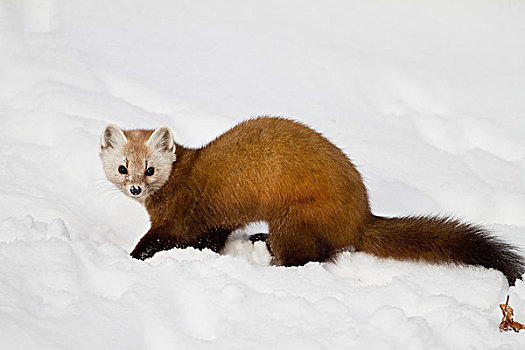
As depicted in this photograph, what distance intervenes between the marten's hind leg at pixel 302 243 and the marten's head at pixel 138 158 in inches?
38.2

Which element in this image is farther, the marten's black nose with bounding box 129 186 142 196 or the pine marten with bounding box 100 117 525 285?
the marten's black nose with bounding box 129 186 142 196

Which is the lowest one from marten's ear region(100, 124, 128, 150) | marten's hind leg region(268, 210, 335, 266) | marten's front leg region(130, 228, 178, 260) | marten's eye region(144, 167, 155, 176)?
marten's front leg region(130, 228, 178, 260)

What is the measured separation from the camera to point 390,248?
3.99 metres

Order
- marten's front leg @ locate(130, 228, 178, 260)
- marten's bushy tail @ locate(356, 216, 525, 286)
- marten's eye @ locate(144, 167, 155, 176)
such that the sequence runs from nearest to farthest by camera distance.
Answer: marten's bushy tail @ locate(356, 216, 525, 286)
marten's front leg @ locate(130, 228, 178, 260)
marten's eye @ locate(144, 167, 155, 176)

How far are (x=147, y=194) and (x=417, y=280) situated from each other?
1.83m

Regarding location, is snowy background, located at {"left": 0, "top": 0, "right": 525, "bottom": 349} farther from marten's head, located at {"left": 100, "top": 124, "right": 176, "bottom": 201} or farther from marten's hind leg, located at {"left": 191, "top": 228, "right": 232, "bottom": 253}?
marten's head, located at {"left": 100, "top": 124, "right": 176, "bottom": 201}

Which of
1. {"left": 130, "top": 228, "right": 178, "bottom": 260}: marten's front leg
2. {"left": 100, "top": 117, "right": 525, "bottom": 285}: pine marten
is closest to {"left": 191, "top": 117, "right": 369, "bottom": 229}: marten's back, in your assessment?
{"left": 100, "top": 117, "right": 525, "bottom": 285}: pine marten

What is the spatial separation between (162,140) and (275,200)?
0.92 metres

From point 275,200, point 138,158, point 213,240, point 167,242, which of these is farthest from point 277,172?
point 138,158

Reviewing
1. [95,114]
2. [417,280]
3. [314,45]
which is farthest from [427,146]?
[95,114]

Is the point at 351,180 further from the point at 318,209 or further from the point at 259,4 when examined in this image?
the point at 259,4

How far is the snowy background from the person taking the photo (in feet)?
9.79

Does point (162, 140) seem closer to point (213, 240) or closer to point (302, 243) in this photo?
point (213, 240)

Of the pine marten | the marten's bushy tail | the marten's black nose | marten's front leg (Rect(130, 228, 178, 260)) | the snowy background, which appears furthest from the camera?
the marten's black nose
